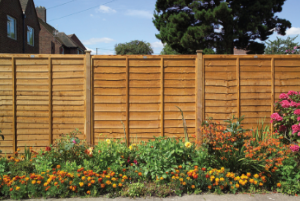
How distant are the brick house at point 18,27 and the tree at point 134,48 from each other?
1046 inches

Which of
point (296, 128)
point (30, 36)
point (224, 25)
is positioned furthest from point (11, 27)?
point (296, 128)

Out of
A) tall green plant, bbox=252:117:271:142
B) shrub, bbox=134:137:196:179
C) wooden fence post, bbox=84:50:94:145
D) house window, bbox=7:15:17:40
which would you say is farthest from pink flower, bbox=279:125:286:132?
house window, bbox=7:15:17:40

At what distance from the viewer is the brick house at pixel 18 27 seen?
14508 millimetres

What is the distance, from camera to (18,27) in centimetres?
1644

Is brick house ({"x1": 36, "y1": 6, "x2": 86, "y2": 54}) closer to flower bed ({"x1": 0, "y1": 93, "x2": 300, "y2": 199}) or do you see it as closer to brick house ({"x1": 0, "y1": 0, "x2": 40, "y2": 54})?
brick house ({"x1": 0, "y1": 0, "x2": 40, "y2": 54})

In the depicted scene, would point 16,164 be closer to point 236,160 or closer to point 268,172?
point 236,160

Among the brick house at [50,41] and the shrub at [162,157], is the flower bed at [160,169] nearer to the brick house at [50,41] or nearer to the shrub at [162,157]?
the shrub at [162,157]

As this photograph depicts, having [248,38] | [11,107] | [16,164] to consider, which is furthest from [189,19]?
[16,164]

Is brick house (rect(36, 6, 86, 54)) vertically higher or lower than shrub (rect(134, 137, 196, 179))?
higher

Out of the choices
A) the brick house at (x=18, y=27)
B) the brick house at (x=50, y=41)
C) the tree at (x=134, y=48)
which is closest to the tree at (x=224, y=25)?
the brick house at (x=18, y=27)

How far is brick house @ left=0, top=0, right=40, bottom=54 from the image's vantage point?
14508 mm

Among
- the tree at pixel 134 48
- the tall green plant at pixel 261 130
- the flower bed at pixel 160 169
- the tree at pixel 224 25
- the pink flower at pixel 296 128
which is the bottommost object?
the flower bed at pixel 160 169

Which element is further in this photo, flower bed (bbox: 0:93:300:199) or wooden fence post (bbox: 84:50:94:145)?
wooden fence post (bbox: 84:50:94:145)

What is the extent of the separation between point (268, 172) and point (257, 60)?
2.44m
